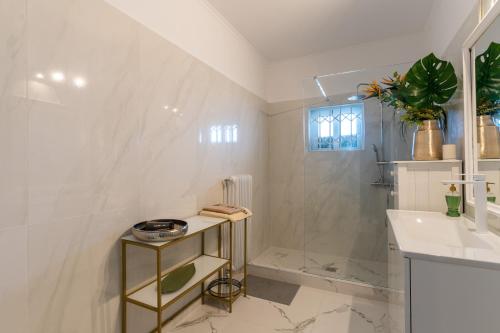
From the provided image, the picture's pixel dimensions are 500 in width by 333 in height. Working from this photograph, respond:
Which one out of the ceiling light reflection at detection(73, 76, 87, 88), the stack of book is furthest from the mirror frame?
Result: the ceiling light reflection at detection(73, 76, 87, 88)

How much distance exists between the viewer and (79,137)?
3.80 feet

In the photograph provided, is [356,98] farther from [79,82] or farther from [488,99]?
[79,82]

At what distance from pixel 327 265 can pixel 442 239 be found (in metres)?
1.48

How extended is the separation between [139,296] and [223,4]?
2209mm

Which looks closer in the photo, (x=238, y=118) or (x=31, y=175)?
(x=31, y=175)

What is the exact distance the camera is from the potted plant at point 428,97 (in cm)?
156

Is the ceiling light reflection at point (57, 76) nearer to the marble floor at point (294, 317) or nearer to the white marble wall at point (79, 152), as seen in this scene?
the white marble wall at point (79, 152)

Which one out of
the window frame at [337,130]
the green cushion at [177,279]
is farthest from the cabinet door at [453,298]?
the window frame at [337,130]

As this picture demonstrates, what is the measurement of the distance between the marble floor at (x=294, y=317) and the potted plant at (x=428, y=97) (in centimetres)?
120

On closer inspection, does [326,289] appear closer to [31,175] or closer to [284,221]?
[284,221]

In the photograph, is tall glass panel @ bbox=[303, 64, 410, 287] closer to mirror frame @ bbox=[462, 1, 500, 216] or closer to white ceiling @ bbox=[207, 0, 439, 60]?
white ceiling @ bbox=[207, 0, 439, 60]

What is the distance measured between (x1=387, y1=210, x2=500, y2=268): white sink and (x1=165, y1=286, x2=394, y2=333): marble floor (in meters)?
0.79

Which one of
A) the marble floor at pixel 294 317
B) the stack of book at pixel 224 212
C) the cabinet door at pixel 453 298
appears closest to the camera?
the cabinet door at pixel 453 298

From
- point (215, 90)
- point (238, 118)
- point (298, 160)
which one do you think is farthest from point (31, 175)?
point (298, 160)
